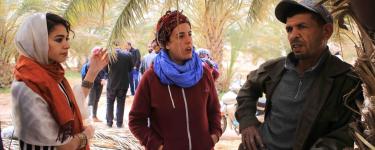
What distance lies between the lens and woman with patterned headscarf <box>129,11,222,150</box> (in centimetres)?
256

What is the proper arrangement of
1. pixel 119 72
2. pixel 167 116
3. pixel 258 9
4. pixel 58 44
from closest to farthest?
pixel 58 44 < pixel 167 116 < pixel 258 9 < pixel 119 72

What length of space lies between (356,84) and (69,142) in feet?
5.10

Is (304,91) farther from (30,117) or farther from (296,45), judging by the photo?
(30,117)

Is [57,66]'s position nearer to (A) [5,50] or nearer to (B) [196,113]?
(B) [196,113]

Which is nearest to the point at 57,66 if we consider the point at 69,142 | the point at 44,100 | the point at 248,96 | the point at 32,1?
the point at 44,100

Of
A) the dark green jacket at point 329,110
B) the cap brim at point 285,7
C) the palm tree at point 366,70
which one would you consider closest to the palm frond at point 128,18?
the cap brim at point 285,7

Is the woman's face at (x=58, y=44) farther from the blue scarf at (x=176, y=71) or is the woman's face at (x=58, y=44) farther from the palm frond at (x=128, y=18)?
the palm frond at (x=128, y=18)

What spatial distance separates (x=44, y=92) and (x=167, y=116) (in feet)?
2.59

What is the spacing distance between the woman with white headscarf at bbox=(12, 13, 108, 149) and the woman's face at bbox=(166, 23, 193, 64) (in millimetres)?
682

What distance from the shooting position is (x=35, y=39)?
2.20 m

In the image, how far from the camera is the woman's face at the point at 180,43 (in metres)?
2.61

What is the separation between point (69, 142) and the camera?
2244 millimetres

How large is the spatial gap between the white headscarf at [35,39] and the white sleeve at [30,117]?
0.64ft

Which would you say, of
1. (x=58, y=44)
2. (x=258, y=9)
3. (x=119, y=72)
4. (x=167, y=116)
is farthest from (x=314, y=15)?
(x=119, y=72)
